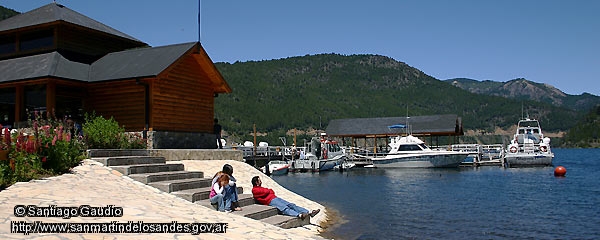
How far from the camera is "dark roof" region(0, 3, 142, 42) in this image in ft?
60.5

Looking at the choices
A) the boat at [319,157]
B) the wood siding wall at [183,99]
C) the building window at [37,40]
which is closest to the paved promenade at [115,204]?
the wood siding wall at [183,99]

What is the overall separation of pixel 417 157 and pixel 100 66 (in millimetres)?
34733

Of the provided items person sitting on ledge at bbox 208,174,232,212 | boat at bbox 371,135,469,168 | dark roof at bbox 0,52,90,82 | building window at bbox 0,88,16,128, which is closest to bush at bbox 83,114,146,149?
Answer: dark roof at bbox 0,52,90,82

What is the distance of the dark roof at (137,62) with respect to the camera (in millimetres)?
16250

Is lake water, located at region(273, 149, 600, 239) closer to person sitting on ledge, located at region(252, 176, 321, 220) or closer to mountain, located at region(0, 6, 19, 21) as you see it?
person sitting on ledge, located at region(252, 176, 321, 220)

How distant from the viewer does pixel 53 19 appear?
59.1ft

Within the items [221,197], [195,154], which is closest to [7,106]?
[195,154]

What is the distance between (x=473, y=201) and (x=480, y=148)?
35.6m

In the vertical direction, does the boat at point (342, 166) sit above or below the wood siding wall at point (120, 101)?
below

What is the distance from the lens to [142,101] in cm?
1669

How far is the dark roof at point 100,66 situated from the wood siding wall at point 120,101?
1.45 feet

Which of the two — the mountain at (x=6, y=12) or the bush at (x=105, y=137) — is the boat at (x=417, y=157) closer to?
the bush at (x=105, y=137)

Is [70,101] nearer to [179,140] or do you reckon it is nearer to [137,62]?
[137,62]

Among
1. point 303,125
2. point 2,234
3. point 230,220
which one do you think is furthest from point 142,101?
point 303,125
